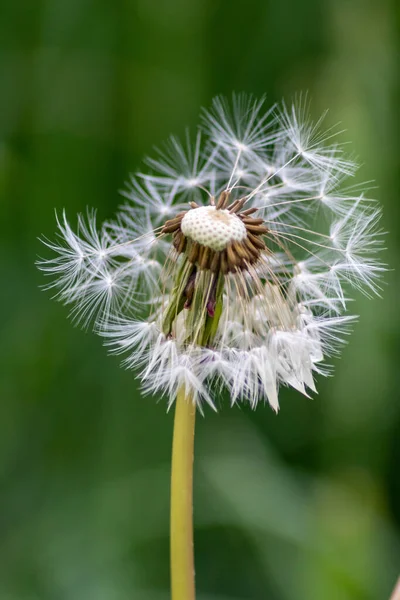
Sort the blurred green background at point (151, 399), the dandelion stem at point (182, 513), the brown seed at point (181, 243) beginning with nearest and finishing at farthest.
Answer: the dandelion stem at point (182, 513), the brown seed at point (181, 243), the blurred green background at point (151, 399)

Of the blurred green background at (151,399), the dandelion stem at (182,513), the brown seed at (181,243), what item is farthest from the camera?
the blurred green background at (151,399)

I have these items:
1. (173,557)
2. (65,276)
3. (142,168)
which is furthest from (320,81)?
(173,557)

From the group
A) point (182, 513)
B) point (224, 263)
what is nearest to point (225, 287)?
point (224, 263)

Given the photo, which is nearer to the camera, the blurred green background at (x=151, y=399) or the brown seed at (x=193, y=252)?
the brown seed at (x=193, y=252)

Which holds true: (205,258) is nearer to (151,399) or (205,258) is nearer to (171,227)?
(171,227)

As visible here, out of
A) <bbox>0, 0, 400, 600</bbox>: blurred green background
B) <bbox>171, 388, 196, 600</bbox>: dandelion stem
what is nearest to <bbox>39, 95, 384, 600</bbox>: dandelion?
<bbox>171, 388, 196, 600</bbox>: dandelion stem

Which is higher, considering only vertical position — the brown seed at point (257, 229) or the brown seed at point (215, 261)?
the brown seed at point (257, 229)

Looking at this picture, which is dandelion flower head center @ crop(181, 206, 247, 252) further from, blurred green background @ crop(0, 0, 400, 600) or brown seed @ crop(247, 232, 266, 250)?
blurred green background @ crop(0, 0, 400, 600)

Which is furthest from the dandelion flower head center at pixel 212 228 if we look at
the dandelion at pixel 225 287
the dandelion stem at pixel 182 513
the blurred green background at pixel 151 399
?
the blurred green background at pixel 151 399

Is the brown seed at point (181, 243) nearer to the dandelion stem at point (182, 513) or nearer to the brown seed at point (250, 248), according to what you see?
the brown seed at point (250, 248)
